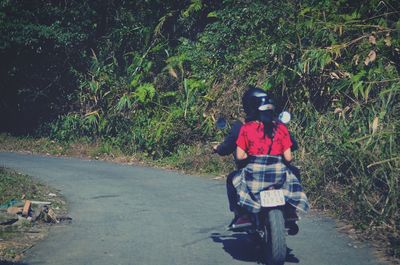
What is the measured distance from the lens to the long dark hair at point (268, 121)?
660 centimetres

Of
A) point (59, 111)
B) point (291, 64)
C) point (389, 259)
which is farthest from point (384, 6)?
point (59, 111)

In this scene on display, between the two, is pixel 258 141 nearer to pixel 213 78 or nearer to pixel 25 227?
pixel 25 227

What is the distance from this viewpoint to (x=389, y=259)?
6727 mm

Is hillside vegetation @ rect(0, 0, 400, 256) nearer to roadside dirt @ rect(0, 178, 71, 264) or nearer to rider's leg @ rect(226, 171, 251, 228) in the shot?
rider's leg @ rect(226, 171, 251, 228)

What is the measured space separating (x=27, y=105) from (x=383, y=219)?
664 inches

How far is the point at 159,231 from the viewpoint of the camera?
26.8 ft

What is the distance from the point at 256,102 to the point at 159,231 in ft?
8.21

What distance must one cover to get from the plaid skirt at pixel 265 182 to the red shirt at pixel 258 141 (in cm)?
15

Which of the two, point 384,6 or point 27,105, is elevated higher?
point 384,6

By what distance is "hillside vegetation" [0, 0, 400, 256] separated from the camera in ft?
31.3

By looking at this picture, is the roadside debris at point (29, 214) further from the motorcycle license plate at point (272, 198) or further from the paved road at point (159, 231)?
the motorcycle license plate at point (272, 198)

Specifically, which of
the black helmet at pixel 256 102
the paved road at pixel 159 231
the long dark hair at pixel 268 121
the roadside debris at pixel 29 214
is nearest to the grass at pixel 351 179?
the paved road at pixel 159 231

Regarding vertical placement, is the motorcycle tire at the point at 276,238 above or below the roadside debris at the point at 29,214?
above

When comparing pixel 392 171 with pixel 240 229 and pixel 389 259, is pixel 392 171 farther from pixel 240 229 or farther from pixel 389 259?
pixel 240 229
